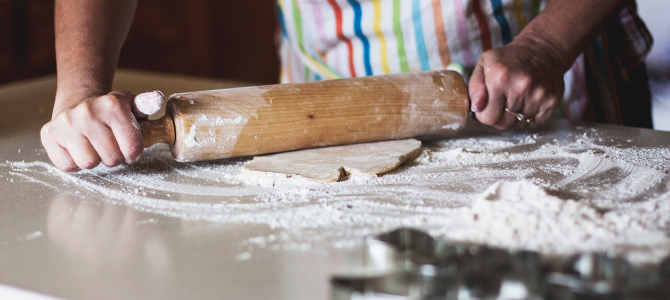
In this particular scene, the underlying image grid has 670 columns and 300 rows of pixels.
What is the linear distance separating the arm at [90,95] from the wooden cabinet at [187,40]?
2.64m

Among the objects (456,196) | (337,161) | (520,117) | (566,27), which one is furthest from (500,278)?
(566,27)

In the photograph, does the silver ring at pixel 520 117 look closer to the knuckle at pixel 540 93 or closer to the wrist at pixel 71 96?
the knuckle at pixel 540 93

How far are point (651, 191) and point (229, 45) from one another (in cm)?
419

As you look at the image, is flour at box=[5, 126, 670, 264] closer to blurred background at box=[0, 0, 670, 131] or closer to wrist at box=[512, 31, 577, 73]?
wrist at box=[512, 31, 577, 73]

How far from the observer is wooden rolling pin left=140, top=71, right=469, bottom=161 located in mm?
905

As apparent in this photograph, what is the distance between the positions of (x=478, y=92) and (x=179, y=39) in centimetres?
367

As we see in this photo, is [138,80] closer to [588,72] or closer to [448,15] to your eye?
[448,15]

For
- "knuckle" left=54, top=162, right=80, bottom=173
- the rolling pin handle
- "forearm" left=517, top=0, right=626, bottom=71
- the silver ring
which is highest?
"forearm" left=517, top=0, right=626, bottom=71

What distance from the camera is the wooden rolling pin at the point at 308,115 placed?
35.6 inches

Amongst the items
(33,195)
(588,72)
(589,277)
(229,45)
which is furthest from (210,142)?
(229,45)

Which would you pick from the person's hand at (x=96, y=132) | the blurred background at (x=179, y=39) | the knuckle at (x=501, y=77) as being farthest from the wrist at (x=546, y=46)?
the blurred background at (x=179, y=39)

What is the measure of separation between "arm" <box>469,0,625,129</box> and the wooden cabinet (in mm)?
3242

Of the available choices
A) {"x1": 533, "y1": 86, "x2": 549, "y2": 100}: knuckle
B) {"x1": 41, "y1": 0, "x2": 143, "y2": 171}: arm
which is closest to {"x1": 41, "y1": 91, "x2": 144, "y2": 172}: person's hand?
{"x1": 41, "y1": 0, "x2": 143, "y2": 171}: arm

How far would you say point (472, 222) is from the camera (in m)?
0.64
